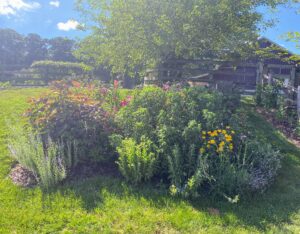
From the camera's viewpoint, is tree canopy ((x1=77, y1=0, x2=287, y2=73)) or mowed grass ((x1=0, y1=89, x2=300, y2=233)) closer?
mowed grass ((x1=0, y1=89, x2=300, y2=233))

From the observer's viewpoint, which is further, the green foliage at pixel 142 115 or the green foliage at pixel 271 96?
the green foliage at pixel 271 96

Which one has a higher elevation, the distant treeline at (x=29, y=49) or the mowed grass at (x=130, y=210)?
the distant treeline at (x=29, y=49)

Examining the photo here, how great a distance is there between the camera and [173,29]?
7.02 meters

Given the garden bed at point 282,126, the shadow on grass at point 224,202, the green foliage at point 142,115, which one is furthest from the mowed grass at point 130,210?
the garden bed at point 282,126

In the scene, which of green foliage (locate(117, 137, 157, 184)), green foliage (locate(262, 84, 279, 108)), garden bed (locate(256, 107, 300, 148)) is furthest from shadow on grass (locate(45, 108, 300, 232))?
green foliage (locate(262, 84, 279, 108))

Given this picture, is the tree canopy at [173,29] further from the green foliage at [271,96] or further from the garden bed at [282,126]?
the garden bed at [282,126]

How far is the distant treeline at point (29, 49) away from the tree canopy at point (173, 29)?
89.3ft

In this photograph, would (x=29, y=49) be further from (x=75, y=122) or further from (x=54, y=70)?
(x=75, y=122)

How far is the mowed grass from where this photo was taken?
262 cm

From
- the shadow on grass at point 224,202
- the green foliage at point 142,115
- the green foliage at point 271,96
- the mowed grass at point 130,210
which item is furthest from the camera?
the green foliage at point 271,96

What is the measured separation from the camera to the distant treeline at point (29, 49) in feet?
112

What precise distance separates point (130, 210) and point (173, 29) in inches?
218

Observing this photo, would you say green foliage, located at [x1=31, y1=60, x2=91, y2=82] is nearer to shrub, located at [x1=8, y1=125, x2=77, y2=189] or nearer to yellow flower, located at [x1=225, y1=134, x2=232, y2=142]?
shrub, located at [x1=8, y1=125, x2=77, y2=189]

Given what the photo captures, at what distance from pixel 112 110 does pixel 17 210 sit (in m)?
2.31
